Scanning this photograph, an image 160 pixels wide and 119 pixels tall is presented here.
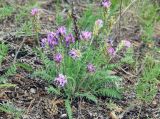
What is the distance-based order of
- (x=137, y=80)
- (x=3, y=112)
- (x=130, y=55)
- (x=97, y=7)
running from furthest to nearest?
(x=97, y=7) < (x=130, y=55) < (x=137, y=80) < (x=3, y=112)

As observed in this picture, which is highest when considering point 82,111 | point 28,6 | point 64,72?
point 28,6

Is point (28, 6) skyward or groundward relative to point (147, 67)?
skyward

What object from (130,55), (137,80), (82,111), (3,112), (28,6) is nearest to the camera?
(3,112)

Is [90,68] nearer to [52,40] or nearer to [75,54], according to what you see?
[75,54]

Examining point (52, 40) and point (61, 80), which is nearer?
point (61, 80)

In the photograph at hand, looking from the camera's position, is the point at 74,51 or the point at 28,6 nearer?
the point at 74,51

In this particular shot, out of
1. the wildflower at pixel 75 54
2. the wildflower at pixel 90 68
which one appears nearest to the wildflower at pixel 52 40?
the wildflower at pixel 75 54

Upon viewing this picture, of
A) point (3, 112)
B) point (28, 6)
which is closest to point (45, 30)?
point (28, 6)

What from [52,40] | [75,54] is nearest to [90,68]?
[75,54]

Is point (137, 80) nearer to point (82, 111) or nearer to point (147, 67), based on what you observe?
point (147, 67)

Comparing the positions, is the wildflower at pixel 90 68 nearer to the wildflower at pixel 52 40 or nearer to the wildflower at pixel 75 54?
the wildflower at pixel 75 54

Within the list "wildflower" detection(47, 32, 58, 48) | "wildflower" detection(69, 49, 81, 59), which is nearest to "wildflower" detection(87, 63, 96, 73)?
"wildflower" detection(69, 49, 81, 59)
